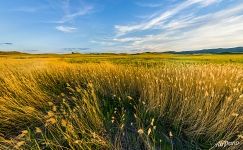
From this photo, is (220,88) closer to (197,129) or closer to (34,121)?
(197,129)

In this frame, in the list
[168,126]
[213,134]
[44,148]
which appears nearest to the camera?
[44,148]

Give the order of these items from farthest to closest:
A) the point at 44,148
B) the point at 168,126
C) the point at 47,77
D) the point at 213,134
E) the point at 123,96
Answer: the point at 47,77 < the point at 123,96 < the point at 168,126 < the point at 213,134 < the point at 44,148

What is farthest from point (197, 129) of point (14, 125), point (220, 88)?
point (14, 125)

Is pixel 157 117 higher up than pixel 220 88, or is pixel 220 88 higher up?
pixel 220 88

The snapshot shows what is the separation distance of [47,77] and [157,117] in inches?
172

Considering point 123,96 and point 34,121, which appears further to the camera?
point 123,96

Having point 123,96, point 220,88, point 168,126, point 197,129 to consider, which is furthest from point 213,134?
point 123,96

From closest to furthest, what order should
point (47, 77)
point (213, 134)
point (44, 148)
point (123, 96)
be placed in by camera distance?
1. point (44, 148)
2. point (213, 134)
3. point (123, 96)
4. point (47, 77)

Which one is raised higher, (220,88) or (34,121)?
(220,88)

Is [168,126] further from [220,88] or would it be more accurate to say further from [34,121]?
[34,121]

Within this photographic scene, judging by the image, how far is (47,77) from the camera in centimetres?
839

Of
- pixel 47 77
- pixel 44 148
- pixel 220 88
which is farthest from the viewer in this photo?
pixel 47 77

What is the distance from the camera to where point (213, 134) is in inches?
168

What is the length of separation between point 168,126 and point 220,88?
1.23 m
